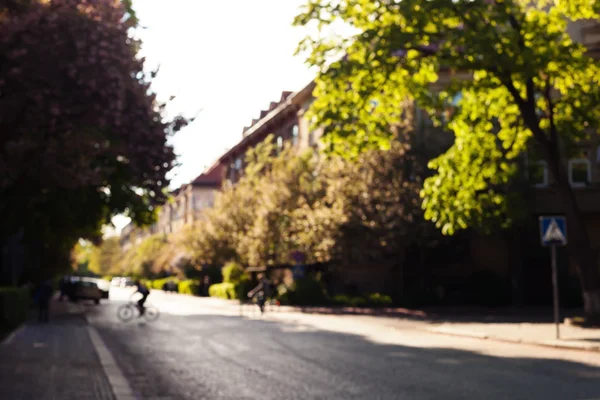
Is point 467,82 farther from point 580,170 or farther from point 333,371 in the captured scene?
point 580,170

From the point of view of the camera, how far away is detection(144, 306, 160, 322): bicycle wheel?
97.7ft

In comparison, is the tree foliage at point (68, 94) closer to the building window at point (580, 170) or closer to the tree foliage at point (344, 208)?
the tree foliage at point (344, 208)

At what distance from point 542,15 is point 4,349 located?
49.7 ft

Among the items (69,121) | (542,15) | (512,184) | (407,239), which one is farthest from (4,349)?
(512,184)

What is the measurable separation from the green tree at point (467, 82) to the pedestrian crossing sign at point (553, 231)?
3077mm

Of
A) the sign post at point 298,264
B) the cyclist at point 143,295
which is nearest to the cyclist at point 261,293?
the sign post at point 298,264

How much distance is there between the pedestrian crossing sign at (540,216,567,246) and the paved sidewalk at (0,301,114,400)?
9.70 m

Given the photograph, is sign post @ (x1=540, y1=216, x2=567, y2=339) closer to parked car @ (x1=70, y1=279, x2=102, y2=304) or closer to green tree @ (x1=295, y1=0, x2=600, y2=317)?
green tree @ (x1=295, y1=0, x2=600, y2=317)

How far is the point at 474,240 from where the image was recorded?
1583 inches

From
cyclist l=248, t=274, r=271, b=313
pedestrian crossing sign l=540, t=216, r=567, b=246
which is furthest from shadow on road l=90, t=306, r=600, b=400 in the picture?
cyclist l=248, t=274, r=271, b=313

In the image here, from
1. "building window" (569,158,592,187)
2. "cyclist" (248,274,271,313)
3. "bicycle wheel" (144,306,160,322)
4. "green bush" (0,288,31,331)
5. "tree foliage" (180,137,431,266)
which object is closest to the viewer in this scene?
"green bush" (0,288,31,331)

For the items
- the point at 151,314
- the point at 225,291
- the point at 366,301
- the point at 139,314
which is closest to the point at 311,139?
the point at 225,291

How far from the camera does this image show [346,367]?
13.0 meters

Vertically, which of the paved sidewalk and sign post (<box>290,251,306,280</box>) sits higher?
sign post (<box>290,251,306,280</box>)
